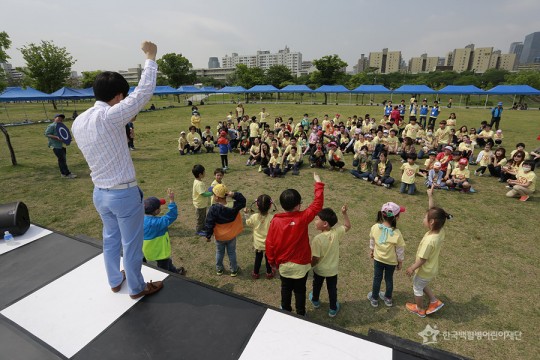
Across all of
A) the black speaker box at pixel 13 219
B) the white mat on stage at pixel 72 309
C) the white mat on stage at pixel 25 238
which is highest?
the black speaker box at pixel 13 219

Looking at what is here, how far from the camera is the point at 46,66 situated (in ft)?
121

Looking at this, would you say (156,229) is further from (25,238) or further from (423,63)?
(423,63)

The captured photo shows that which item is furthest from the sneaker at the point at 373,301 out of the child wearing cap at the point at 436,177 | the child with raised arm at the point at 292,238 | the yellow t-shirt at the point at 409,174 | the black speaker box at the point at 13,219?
the child wearing cap at the point at 436,177

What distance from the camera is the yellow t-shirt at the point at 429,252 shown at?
3.47 metres

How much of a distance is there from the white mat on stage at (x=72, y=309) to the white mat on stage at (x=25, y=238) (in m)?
1.38

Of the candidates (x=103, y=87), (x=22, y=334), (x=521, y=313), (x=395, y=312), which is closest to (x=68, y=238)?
(x=22, y=334)

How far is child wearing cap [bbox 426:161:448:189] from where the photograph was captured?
8.48 metres

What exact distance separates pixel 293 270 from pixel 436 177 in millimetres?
7538

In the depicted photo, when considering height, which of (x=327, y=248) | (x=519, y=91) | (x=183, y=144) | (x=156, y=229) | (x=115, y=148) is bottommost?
(x=183, y=144)

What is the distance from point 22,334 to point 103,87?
2.31m

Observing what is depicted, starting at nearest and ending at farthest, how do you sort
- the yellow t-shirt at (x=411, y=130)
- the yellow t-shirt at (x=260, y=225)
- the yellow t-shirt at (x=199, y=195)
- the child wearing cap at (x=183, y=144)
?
the yellow t-shirt at (x=260, y=225) < the yellow t-shirt at (x=199, y=195) < the child wearing cap at (x=183, y=144) < the yellow t-shirt at (x=411, y=130)

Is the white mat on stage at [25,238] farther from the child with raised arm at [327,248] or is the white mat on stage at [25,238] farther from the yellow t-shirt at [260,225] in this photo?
the child with raised arm at [327,248]

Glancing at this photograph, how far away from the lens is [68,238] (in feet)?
13.2

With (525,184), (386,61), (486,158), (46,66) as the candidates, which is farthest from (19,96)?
(386,61)
